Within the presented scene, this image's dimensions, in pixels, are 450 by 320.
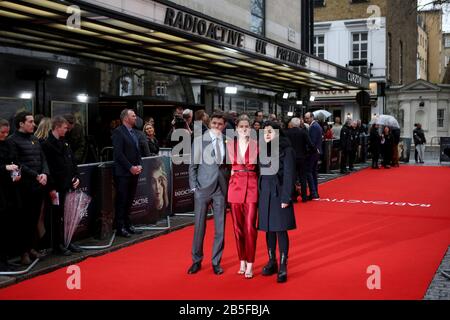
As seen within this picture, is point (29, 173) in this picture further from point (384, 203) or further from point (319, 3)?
point (319, 3)

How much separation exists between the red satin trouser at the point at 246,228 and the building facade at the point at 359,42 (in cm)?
3404

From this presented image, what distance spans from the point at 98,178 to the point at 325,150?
12368 millimetres

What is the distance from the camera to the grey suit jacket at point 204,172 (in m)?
7.07

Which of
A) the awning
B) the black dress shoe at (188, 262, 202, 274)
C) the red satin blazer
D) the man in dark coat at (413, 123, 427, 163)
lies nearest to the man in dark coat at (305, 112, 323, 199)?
the awning

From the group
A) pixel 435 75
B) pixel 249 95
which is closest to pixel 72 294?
pixel 249 95

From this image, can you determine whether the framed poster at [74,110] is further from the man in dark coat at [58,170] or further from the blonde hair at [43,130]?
the man in dark coat at [58,170]

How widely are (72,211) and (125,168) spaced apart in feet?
3.82

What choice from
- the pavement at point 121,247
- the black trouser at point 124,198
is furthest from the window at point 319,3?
the black trouser at point 124,198

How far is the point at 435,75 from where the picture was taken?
73.9 meters

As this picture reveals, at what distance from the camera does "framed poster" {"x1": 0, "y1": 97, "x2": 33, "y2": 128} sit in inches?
495

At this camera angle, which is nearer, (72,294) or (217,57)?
(72,294)

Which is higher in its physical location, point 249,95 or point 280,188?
point 249,95

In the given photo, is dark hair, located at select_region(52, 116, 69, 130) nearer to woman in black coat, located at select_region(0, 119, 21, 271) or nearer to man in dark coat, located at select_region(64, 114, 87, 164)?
woman in black coat, located at select_region(0, 119, 21, 271)
